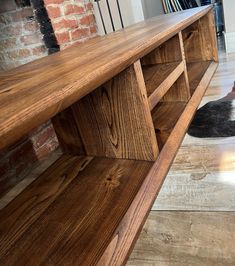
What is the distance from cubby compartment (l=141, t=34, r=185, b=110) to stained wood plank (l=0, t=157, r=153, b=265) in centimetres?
33

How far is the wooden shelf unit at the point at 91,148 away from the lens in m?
0.55

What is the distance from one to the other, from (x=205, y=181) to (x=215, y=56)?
1.40 metres

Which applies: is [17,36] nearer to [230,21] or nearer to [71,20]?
[71,20]

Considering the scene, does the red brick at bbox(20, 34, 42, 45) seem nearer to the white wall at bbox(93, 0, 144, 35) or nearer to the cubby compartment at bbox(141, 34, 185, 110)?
the cubby compartment at bbox(141, 34, 185, 110)

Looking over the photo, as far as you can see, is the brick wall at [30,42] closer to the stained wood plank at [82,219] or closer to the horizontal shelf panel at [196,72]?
the stained wood plank at [82,219]

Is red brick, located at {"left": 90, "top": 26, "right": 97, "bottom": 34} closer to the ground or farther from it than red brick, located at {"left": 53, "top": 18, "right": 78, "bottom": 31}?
closer to the ground

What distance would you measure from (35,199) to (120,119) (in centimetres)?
37

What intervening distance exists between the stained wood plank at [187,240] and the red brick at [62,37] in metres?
1.09

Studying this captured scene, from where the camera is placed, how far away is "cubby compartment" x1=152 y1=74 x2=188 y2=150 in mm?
1126

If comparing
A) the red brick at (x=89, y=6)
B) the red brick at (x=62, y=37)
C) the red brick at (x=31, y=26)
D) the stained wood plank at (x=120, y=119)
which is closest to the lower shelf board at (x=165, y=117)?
the stained wood plank at (x=120, y=119)

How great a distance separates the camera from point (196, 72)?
1809mm

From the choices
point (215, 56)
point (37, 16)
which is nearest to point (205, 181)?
point (37, 16)

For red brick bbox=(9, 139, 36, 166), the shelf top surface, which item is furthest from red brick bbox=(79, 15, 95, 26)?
the shelf top surface

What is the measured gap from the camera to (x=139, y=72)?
85 cm
